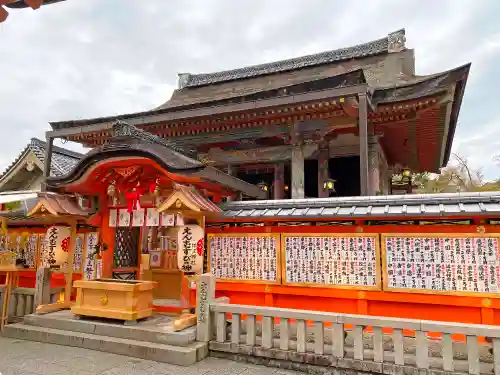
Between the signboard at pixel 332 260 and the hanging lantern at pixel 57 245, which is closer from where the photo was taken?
the signboard at pixel 332 260

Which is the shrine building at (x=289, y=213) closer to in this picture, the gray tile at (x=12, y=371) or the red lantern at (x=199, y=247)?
the red lantern at (x=199, y=247)

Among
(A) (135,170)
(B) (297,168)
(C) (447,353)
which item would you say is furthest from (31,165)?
(C) (447,353)

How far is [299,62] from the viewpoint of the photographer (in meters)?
21.1

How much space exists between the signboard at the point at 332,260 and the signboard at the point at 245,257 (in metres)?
0.27

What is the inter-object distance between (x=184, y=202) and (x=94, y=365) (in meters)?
3.15

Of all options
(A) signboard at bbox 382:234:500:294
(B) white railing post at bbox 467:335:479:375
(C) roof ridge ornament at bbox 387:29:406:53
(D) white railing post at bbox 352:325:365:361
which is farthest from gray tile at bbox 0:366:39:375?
(C) roof ridge ornament at bbox 387:29:406:53

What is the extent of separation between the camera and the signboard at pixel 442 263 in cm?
625

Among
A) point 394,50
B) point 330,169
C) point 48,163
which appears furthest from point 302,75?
point 48,163

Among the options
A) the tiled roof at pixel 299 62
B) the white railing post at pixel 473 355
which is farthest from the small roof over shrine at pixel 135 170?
the tiled roof at pixel 299 62

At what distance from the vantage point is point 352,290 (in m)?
7.06

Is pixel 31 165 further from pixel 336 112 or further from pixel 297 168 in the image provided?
pixel 336 112

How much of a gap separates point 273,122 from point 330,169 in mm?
3910

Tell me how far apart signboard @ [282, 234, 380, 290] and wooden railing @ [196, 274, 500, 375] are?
984mm

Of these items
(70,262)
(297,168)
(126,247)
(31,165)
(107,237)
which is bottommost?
(70,262)
